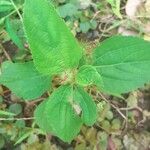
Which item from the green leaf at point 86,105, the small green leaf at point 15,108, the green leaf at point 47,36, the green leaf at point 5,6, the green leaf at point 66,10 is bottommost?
the small green leaf at point 15,108

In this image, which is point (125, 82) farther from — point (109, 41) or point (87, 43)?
point (87, 43)

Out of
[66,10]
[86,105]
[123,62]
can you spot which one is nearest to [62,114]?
[86,105]

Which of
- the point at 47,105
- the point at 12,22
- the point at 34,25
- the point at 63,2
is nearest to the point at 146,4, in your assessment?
the point at 63,2

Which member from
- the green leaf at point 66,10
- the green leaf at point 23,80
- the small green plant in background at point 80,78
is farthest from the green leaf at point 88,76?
the green leaf at point 66,10

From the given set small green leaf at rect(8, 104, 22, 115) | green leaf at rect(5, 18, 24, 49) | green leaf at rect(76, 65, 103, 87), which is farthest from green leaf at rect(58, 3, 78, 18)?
green leaf at rect(76, 65, 103, 87)

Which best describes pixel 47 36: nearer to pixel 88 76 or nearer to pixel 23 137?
pixel 88 76

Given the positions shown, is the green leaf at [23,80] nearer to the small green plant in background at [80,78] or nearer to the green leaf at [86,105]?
the small green plant in background at [80,78]
